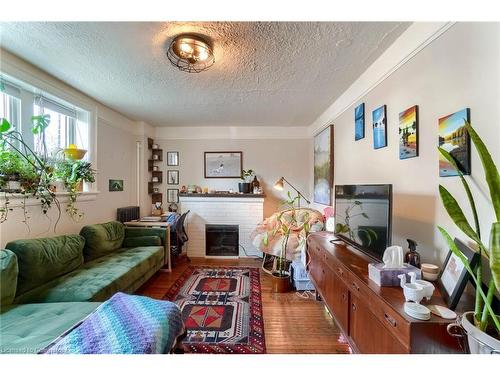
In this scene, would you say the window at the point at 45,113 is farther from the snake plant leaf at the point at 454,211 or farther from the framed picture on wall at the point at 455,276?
the framed picture on wall at the point at 455,276

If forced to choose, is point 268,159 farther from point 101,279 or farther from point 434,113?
point 101,279

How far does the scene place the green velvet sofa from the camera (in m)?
1.35

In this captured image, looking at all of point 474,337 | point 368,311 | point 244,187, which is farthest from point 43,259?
point 244,187

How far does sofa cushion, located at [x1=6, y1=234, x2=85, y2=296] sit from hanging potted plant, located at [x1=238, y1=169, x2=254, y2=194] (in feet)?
8.47

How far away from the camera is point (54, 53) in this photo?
191cm

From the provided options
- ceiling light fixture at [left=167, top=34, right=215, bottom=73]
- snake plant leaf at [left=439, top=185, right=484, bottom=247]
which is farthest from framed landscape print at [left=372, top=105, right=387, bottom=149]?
ceiling light fixture at [left=167, top=34, right=215, bottom=73]

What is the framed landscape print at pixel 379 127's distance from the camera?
1.90 m

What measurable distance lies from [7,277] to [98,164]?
1.89 meters

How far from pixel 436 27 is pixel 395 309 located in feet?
5.24

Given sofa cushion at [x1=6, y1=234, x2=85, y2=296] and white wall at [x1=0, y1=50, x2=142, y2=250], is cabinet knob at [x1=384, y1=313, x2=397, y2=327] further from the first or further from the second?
white wall at [x1=0, y1=50, x2=142, y2=250]

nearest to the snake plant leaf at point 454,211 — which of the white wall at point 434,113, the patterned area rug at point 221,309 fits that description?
the white wall at point 434,113

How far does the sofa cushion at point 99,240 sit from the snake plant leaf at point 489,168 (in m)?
3.31
